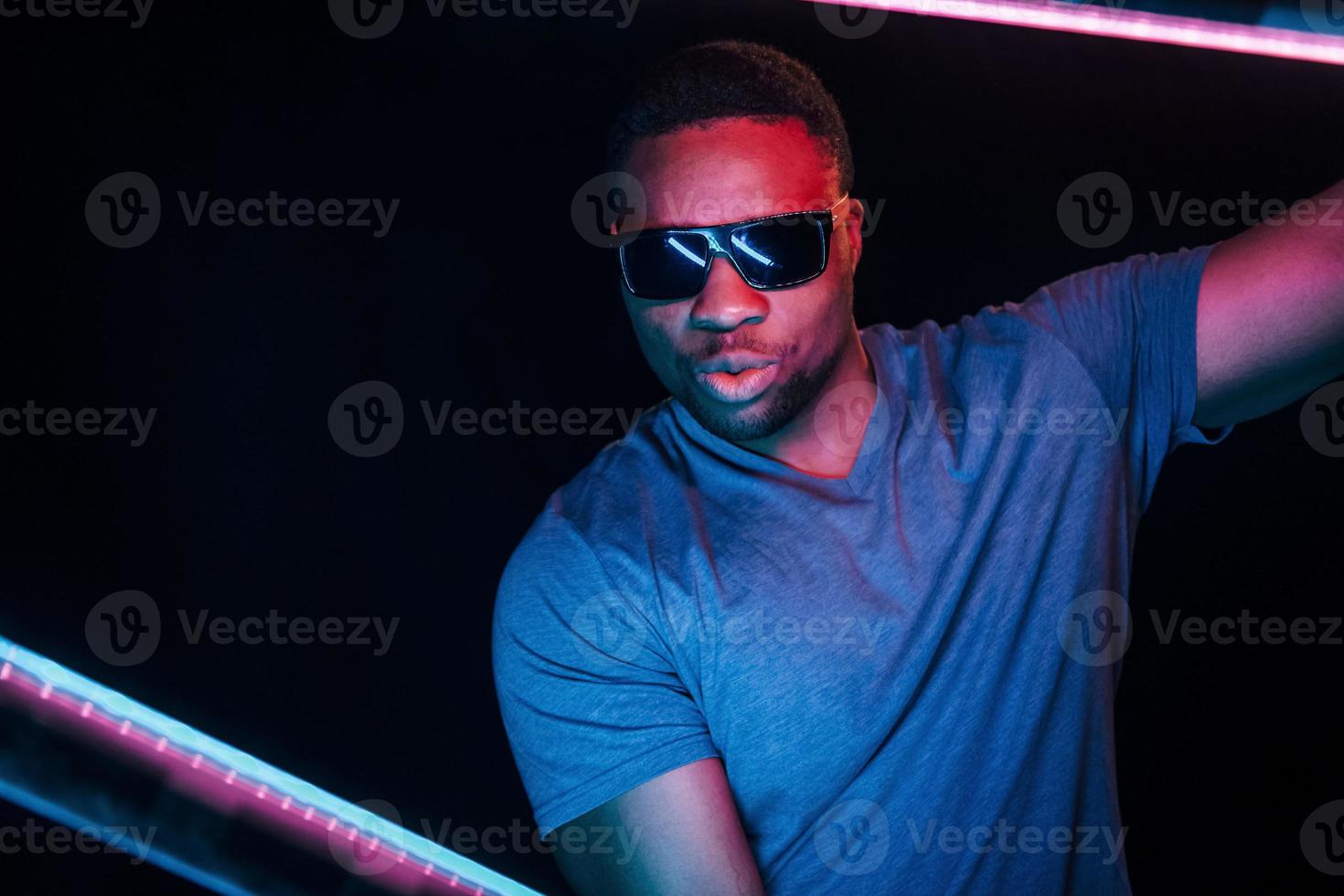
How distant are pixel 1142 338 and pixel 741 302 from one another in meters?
0.75

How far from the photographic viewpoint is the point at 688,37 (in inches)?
83.2

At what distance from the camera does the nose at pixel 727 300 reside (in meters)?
1.52

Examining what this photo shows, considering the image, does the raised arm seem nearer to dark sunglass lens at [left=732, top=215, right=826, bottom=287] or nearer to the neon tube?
dark sunglass lens at [left=732, top=215, right=826, bottom=287]

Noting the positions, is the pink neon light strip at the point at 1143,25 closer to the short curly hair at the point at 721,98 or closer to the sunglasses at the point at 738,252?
the short curly hair at the point at 721,98

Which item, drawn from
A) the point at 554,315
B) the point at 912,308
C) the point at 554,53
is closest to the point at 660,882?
the point at 554,315

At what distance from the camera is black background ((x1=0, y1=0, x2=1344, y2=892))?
1.95 meters

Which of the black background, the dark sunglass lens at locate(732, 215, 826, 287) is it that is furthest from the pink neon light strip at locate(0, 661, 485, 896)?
the dark sunglass lens at locate(732, 215, 826, 287)

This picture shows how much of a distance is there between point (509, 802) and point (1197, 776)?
1.93 m

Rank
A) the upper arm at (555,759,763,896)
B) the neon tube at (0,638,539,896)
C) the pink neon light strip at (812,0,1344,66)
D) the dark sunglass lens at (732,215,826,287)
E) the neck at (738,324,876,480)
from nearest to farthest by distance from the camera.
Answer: the upper arm at (555,759,763,896) < the dark sunglass lens at (732,215,826,287) < the neck at (738,324,876,480) < the neon tube at (0,638,539,896) < the pink neon light strip at (812,0,1344,66)

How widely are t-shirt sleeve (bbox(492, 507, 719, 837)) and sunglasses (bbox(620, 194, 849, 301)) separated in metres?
0.48

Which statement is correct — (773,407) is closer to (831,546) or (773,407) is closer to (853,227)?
(831,546)

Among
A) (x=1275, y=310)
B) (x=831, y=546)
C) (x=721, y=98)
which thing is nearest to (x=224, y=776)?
(x=831, y=546)

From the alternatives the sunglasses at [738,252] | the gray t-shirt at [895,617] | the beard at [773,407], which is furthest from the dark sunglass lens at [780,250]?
the gray t-shirt at [895,617]

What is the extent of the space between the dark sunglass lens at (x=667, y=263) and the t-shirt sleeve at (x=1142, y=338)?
2.15ft
